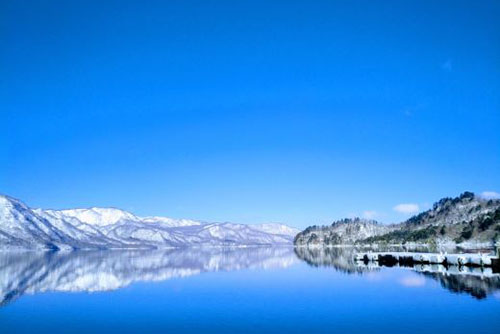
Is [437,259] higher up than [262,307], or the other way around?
[437,259]

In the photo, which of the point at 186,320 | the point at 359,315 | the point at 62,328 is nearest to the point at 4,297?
the point at 62,328

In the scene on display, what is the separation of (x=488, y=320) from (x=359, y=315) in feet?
36.9

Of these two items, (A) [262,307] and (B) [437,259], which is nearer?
(A) [262,307]

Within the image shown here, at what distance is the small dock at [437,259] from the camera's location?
9175 centimetres

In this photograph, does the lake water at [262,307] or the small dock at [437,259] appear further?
the small dock at [437,259]

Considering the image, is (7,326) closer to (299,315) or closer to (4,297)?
(4,297)

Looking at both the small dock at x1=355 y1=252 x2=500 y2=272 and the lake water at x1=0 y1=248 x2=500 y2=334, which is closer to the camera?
the lake water at x1=0 y1=248 x2=500 y2=334

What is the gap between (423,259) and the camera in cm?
11662

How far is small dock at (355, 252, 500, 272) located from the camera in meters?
91.8

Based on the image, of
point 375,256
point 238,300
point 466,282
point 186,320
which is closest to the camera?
point 186,320

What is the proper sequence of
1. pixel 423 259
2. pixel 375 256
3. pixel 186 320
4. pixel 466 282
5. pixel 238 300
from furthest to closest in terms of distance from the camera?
pixel 375 256
pixel 423 259
pixel 466 282
pixel 238 300
pixel 186 320

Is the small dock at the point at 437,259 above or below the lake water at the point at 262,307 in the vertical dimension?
above

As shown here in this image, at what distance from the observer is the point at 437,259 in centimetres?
11012

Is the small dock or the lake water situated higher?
the small dock
